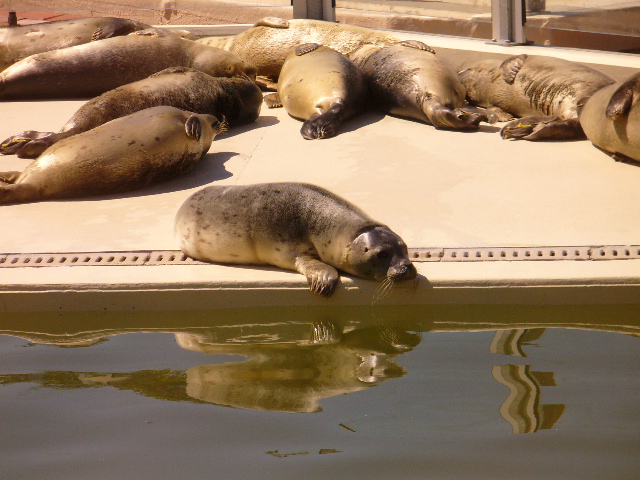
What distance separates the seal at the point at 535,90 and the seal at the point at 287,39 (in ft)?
3.70

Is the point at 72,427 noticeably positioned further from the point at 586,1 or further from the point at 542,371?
the point at 586,1

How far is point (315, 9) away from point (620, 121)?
4.65 meters

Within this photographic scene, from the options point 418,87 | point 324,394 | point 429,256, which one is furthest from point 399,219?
point 418,87

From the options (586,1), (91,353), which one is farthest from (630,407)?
(586,1)

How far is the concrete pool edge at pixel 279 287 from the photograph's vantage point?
11.0 ft

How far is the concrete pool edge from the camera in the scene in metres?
3.35

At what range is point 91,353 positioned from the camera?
10.6 ft

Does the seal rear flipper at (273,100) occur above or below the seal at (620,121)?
below

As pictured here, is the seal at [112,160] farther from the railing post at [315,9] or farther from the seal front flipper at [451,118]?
the railing post at [315,9]

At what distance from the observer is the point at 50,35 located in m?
7.72

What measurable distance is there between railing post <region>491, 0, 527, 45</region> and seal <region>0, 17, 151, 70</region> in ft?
11.0

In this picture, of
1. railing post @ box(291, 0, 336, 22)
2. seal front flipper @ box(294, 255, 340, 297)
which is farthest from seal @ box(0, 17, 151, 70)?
seal front flipper @ box(294, 255, 340, 297)

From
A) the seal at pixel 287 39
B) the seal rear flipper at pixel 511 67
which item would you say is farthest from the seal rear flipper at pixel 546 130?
the seal at pixel 287 39

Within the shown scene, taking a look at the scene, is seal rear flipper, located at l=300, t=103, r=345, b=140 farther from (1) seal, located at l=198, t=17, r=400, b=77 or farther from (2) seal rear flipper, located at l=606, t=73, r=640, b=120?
(2) seal rear flipper, located at l=606, t=73, r=640, b=120
